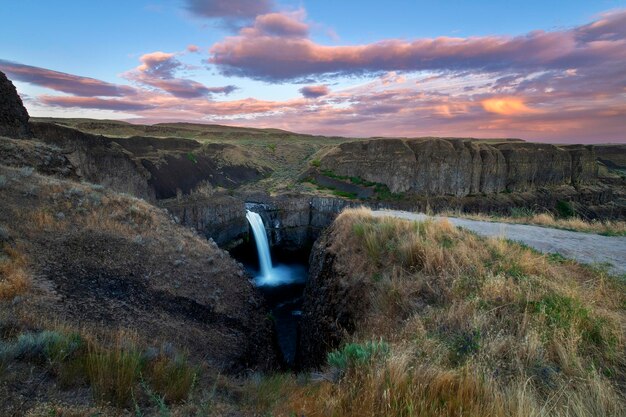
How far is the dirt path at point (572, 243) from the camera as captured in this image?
330 inches

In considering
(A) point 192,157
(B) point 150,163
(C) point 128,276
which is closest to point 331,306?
(C) point 128,276

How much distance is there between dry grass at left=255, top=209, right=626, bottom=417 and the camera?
309 centimetres

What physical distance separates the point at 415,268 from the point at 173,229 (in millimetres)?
12742

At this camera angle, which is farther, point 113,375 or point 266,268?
point 266,268

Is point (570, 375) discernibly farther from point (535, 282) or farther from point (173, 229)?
point (173, 229)

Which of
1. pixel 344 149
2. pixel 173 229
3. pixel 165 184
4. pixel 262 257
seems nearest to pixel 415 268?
pixel 173 229

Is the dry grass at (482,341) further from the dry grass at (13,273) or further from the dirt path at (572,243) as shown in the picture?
the dry grass at (13,273)

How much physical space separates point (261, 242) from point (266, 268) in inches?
115

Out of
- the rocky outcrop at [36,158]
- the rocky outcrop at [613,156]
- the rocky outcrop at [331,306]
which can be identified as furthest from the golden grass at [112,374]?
the rocky outcrop at [613,156]

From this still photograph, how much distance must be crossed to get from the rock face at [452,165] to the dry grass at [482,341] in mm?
41147

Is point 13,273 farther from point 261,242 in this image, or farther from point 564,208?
point 564,208

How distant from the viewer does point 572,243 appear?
33.0 feet

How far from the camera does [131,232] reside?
13.9 m

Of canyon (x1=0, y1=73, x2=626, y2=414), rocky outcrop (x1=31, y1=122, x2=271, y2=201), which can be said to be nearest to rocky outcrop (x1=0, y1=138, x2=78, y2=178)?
canyon (x1=0, y1=73, x2=626, y2=414)
